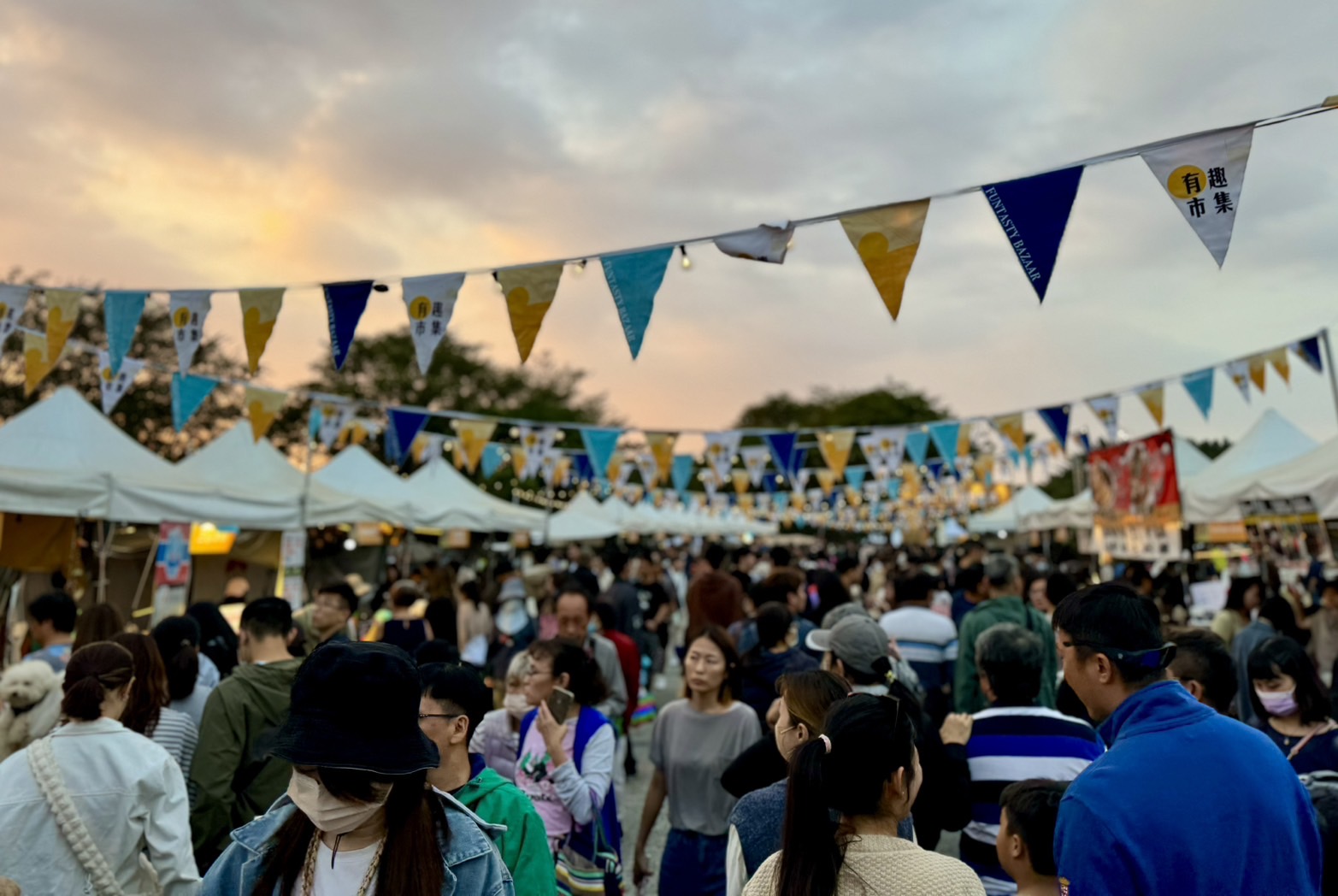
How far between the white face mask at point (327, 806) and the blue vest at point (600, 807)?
1797mm

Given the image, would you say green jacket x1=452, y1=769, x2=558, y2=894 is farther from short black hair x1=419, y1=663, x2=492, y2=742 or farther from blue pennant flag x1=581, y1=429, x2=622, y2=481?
blue pennant flag x1=581, y1=429, x2=622, y2=481

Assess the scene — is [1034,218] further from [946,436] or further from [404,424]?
[946,436]

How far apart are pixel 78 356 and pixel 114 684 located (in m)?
23.8

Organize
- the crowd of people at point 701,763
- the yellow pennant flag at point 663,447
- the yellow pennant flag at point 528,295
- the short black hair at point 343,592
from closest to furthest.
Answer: the crowd of people at point 701,763 → the short black hair at point 343,592 → the yellow pennant flag at point 528,295 → the yellow pennant flag at point 663,447

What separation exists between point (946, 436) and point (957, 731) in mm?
11221

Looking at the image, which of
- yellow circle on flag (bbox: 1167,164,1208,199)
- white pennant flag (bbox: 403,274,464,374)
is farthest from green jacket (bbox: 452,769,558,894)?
white pennant flag (bbox: 403,274,464,374)

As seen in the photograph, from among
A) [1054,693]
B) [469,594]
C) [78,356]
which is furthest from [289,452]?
[1054,693]

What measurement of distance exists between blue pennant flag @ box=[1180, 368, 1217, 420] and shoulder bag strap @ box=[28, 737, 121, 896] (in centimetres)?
1072

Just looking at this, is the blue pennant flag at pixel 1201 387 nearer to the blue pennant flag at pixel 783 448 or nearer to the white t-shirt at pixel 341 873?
the blue pennant flag at pixel 783 448

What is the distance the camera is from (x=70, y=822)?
266 cm

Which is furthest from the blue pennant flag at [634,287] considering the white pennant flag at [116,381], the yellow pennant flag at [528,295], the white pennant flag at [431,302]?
the white pennant flag at [116,381]

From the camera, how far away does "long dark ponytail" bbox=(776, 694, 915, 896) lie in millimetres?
1701

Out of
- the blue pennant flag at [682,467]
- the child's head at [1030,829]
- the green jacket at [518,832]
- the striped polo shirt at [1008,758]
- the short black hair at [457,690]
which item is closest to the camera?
the green jacket at [518,832]

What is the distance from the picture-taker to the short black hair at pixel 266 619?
4.05 meters
